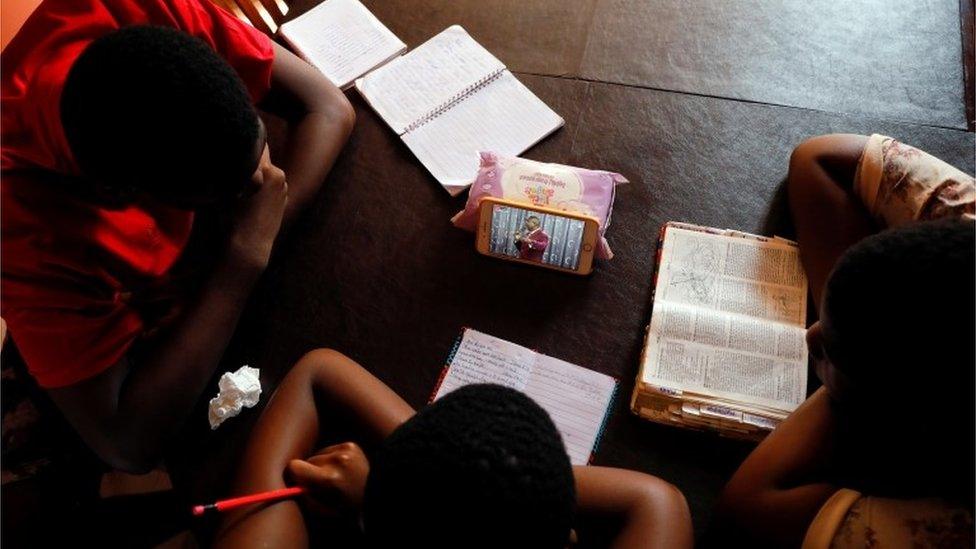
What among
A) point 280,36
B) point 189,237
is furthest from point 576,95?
point 189,237

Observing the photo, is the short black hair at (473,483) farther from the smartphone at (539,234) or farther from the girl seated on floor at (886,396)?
the smartphone at (539,234)

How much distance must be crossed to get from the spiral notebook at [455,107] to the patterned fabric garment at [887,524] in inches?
29.2

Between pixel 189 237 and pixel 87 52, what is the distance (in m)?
0.34

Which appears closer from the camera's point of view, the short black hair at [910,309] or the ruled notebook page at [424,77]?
the short black hair at [910,309]

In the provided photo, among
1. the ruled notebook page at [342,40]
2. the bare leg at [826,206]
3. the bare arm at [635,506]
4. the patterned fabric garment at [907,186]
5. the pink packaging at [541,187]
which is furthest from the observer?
the ruled notebook page at [342,40]

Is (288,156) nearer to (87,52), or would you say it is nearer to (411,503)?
(87,52)

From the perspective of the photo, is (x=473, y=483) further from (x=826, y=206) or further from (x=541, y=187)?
(x=826, y=206)

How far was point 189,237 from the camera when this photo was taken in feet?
3.36

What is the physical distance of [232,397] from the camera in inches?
41.7

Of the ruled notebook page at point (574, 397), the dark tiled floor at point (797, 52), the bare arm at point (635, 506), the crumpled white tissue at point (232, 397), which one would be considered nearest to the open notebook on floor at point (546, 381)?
the ruled notebook page at point (574, 397)

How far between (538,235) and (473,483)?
61 cm

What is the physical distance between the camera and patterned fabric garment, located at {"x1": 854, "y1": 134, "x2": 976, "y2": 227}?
933 mm

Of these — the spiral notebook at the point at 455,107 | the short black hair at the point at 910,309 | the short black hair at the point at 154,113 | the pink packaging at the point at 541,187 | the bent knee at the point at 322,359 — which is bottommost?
the bent knee at the point at 322,359

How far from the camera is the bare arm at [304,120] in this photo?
3.80 ft
